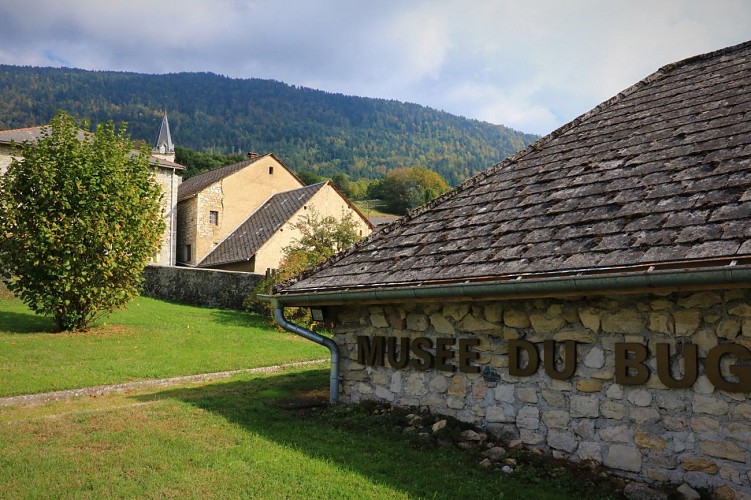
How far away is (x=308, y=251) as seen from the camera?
2425cm

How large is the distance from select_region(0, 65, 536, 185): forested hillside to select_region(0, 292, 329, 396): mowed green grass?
288ft

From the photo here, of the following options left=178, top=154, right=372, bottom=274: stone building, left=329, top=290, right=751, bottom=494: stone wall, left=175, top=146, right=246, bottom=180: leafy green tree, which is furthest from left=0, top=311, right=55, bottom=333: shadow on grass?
left=175, top=146, right=246, bottom=180: leafy green tree

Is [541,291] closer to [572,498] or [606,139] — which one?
[572,498]

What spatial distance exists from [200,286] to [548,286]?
22.7 m

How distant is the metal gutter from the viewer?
179 inches

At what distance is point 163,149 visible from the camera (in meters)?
60.4

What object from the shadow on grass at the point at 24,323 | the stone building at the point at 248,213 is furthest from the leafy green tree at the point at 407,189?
the shadow on grass at the point at 24,323

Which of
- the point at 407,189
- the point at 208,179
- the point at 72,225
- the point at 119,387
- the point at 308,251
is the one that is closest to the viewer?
the point at 119,387

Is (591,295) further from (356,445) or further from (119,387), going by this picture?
(119,387)

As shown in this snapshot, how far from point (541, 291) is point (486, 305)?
1.19m

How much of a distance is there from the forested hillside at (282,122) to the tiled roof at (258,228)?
71.0m

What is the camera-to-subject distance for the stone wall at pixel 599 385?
4.94 meters

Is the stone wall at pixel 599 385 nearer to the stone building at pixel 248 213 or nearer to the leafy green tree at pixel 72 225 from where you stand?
the leafy green tree at pixel 72 225

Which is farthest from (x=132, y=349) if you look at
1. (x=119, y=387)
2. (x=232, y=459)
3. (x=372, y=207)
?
(x=372, y=207)
